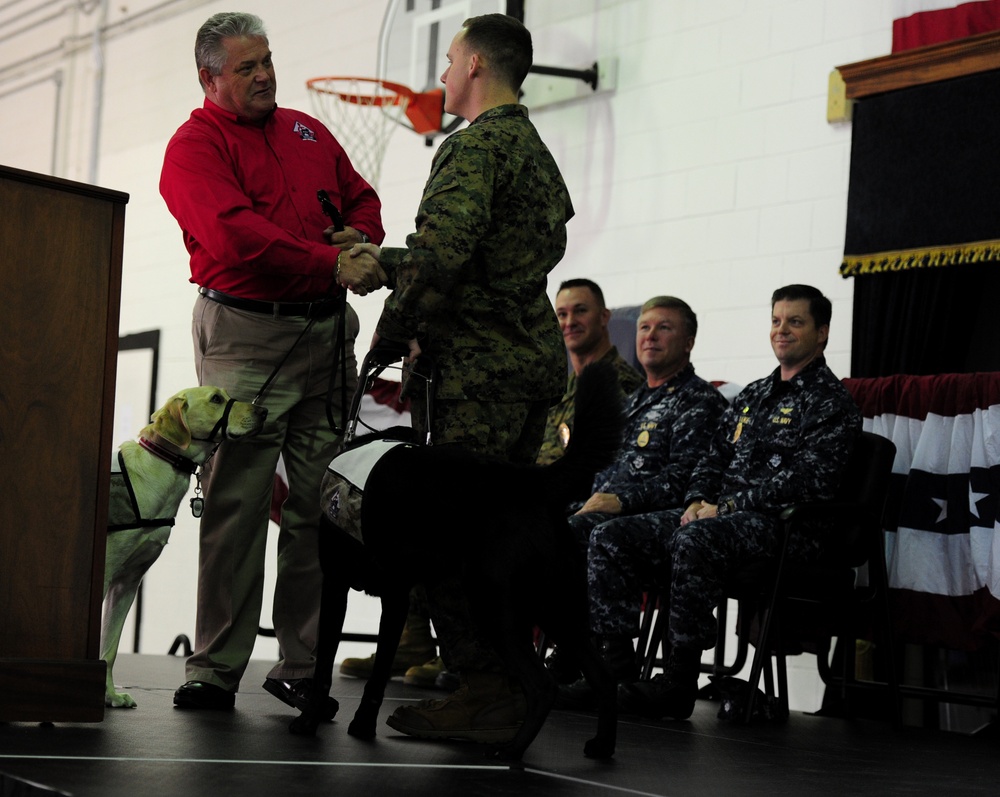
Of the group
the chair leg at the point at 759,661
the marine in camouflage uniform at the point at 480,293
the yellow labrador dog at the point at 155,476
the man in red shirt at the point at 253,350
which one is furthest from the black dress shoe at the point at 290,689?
the chair leg at the point at 759,661

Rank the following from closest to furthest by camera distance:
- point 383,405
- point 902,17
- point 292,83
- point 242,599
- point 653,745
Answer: point 653,745 < point 242,599 < point 902,17 < point 383,405 < point 292,83

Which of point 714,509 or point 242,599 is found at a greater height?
point 714,509

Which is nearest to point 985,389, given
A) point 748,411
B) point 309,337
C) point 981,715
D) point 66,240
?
point 748,411

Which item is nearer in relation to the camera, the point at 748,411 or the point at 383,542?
the point at 383,542

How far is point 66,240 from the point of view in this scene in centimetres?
252

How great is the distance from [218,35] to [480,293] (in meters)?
1.02

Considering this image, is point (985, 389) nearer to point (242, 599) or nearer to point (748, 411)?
point (748, 411)

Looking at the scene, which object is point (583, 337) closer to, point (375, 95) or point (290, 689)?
point (290, 689)

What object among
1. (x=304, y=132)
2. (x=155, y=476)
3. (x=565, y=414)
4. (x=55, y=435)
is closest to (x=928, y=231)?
(x=565, y=414)

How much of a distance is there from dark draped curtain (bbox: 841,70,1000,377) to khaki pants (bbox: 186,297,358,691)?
2.25 meters

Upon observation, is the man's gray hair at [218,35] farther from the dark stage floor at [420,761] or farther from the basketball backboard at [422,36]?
the basketball backboard at [422,36]

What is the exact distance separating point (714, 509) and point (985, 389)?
956mm

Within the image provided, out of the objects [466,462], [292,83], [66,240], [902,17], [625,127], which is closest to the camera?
[466,462]

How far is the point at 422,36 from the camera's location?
6223 mm
